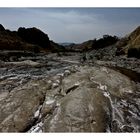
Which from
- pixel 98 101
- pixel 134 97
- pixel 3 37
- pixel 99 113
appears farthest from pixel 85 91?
pixel 3 37

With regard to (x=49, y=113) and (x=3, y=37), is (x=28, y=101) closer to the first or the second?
(x=49, y=113)

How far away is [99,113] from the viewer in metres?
3.65

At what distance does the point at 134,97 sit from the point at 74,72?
1384 millimetres

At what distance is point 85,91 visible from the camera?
413cm

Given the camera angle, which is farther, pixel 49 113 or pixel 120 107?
pixel 120 107

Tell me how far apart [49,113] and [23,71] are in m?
2.48

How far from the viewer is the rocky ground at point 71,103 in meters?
3.51

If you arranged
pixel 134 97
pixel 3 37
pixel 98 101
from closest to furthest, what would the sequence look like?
pixel 98 101, pixel 134 97, pixel 3 37

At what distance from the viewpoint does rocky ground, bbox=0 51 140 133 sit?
3.51 meters

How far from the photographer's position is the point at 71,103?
3824mm
